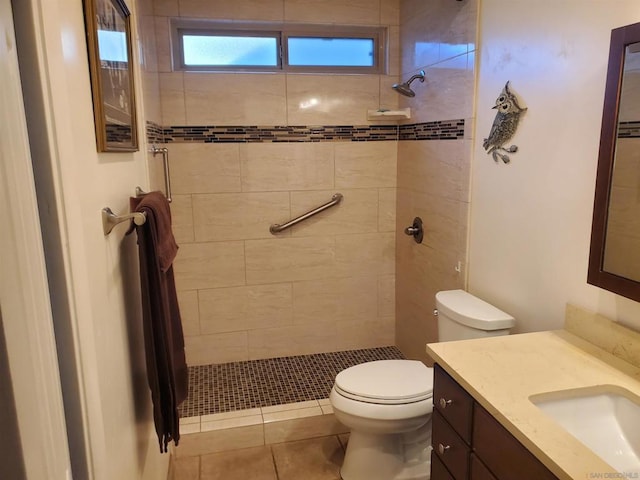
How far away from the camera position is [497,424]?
1.16m

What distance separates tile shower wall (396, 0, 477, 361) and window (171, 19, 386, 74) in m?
0.25

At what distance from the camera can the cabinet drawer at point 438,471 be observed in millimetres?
1457

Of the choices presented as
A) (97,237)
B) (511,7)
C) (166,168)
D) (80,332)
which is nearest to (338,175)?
(166,168)

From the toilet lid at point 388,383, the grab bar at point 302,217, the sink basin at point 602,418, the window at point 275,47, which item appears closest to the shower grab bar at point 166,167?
the window at point 275,47

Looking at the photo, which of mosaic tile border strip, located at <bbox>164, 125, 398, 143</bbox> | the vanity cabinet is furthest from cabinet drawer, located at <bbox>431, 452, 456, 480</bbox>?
mosaic tile border strip, located at <bbox>164, 125, 398, 143</bbox>

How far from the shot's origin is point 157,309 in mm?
1417

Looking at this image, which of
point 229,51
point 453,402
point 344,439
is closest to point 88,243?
point 453,402

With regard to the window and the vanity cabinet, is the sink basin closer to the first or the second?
the vanity cabinet

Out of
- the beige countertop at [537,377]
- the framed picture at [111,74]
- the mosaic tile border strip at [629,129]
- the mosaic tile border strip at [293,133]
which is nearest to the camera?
the beige countertop at [537,377]

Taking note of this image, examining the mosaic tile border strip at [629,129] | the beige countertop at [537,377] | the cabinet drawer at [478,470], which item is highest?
the mosaic tile border strip at [629,129]

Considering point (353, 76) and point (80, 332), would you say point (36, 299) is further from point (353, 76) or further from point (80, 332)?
point (353, 76)

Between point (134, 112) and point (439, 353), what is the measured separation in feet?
4.38

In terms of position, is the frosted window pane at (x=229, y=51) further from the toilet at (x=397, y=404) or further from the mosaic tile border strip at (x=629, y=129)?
the mosaic tile border strip at (x=629, y=129)

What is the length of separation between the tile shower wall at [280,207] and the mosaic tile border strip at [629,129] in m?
Result: 1.75
